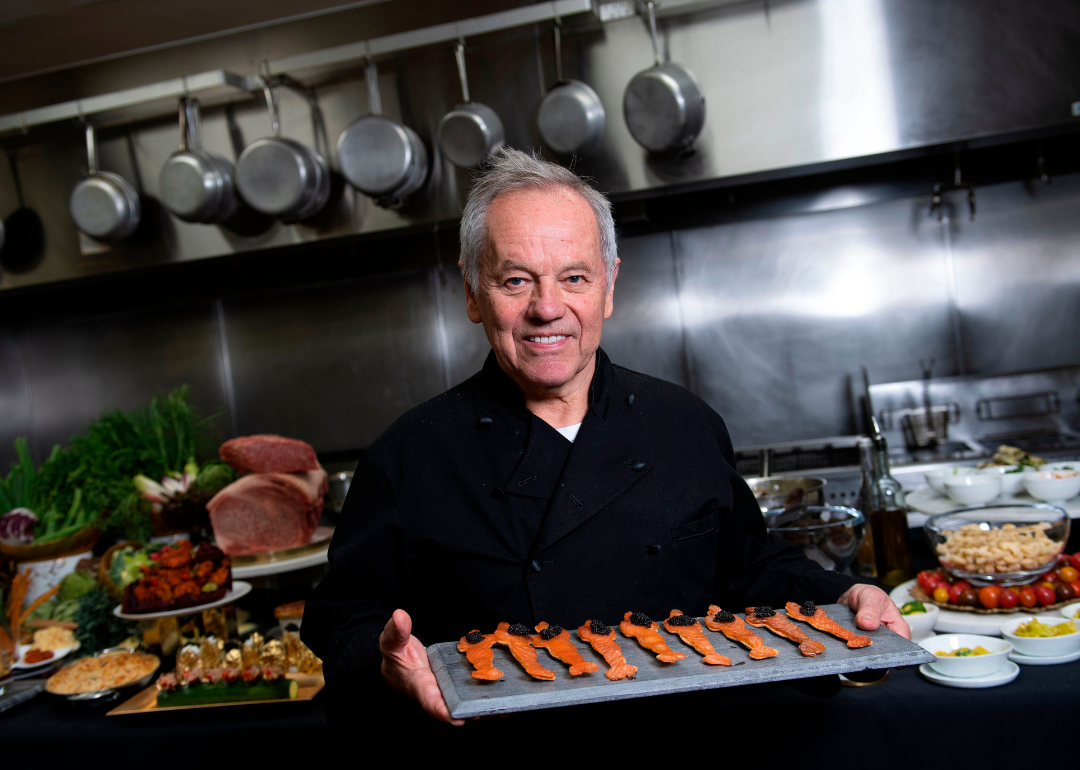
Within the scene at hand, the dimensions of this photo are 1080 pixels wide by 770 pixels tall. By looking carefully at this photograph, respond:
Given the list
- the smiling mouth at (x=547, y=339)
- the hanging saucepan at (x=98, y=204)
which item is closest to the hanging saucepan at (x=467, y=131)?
the hanging saucepan at (x=98, y=204)

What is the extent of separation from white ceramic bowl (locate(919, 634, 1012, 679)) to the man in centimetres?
33

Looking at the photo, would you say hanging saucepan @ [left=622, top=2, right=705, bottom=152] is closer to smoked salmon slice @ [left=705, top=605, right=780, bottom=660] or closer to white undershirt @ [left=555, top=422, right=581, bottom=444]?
white undershirt @ [left=555, top=422, right=581, bottom=444]

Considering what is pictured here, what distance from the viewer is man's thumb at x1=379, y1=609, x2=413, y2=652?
123 centimetres

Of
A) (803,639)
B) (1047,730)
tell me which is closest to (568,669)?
(803,639)

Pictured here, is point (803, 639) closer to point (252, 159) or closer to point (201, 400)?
point (252, 159)

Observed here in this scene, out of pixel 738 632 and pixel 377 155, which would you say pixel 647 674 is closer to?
pixel 738 632

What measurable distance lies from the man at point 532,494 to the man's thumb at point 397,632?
18 cm

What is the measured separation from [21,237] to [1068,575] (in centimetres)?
510

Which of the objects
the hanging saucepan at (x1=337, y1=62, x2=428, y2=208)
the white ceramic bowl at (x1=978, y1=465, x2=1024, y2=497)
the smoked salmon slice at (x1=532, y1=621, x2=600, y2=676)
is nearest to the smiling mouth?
the smoked salmon slice at (x1=532, y1=621, x2=600, y2=676)

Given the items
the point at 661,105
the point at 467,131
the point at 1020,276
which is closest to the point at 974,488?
the point at 661,105

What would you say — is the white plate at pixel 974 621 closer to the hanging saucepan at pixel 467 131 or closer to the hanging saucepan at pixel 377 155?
the hanging saucepan at pixel 467 131

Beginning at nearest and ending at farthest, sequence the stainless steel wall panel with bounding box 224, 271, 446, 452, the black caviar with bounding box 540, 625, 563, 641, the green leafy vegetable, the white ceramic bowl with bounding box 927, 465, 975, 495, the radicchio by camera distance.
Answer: the black caviar with bounding box 540, 625, 563, 641 < the green leafy vegetable < the white ceramic bowl with bounding box 927, 465, 975, 495 < the radicchio < the stainless steel wall panel with bounding box 224, 271, 446, 452

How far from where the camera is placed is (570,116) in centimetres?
A: 377

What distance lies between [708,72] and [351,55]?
5.45ft
